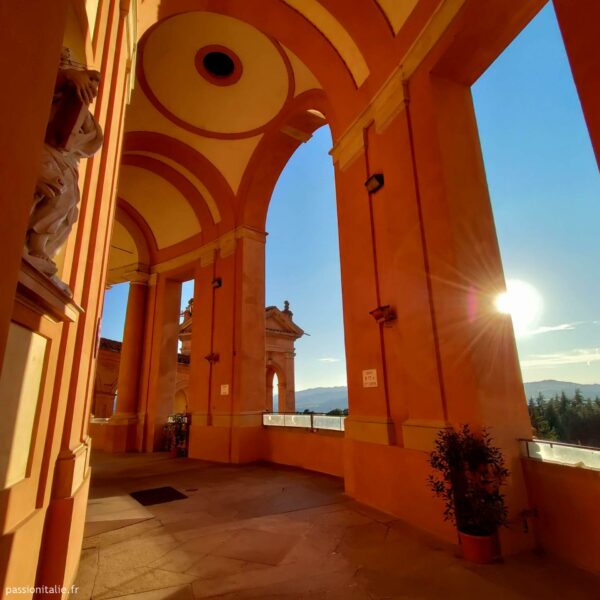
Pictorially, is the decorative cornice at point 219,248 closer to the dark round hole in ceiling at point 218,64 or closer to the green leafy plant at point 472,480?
the dark round hole in ceiling at point 218,64

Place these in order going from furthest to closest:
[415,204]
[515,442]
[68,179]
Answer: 1. [415,204]
2. [515,442]
3. [68,179]

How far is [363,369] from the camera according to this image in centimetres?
464

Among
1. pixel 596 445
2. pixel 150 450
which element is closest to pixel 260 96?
pixel 596 445

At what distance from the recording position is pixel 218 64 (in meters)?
6.69

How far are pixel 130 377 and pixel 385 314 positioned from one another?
820 cm

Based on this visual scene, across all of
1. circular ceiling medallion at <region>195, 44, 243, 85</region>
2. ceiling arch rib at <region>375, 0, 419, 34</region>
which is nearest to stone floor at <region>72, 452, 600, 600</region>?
ceiling arch rib at <region>375, 0, 419, 34</region>

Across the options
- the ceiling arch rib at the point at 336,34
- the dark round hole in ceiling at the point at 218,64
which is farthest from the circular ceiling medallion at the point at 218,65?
the ceiling arch rib at the point at 336,34

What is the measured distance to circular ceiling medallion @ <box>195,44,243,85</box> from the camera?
254 inches

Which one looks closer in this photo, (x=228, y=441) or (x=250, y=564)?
(x=250, y=564)

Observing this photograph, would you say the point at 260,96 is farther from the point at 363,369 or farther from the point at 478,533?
the point at 478,533

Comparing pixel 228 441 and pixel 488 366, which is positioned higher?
pixel 488 366

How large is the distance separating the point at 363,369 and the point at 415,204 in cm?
211

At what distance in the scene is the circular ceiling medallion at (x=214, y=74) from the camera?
605 cm

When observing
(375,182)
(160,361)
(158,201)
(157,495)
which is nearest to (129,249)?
(158,201)
